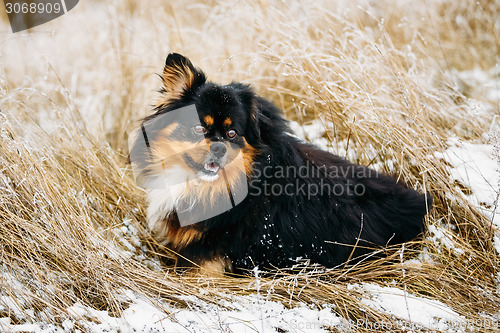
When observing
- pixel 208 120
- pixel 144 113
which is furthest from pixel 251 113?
pixel 144 113

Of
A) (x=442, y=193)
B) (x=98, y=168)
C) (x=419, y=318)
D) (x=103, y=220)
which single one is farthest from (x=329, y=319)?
(x=98, y=168)

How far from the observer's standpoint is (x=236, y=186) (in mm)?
3061

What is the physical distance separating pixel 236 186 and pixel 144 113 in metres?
1.33

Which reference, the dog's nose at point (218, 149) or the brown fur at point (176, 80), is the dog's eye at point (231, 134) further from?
the brown fur at point (176, 80)

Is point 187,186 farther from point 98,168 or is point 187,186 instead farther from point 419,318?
point 419,318

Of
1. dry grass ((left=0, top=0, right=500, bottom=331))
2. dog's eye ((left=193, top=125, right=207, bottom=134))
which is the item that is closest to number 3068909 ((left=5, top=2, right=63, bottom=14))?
dry grass ((left=0, top=0, right=500, bottom=331))

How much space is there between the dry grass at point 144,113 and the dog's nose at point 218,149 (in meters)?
0.78

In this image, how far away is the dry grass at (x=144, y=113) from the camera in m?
2.80

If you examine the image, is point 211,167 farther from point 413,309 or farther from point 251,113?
point 413,309

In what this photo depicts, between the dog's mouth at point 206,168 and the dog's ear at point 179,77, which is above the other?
the dog's ear at point 179,77

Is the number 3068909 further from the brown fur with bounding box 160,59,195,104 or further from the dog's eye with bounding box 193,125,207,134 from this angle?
the dog's eye with bounding box 193,125,207,134

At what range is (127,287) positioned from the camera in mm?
2799

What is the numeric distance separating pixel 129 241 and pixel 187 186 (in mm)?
822

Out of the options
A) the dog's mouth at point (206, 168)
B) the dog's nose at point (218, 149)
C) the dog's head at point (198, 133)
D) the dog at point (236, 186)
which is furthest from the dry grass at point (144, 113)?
the dog's nose at point (218, 149)
